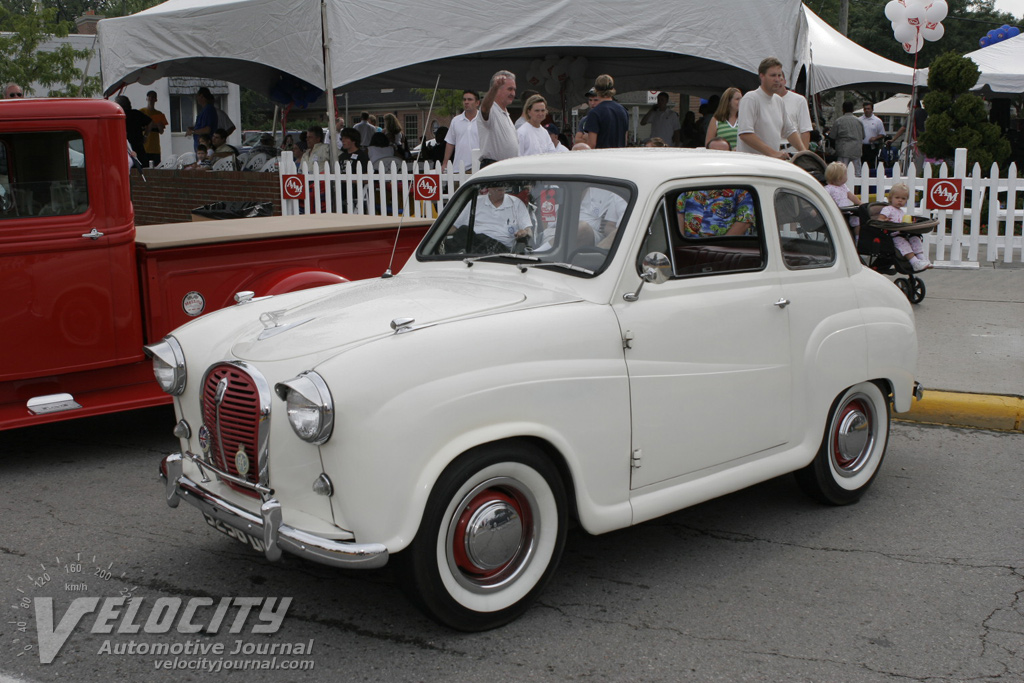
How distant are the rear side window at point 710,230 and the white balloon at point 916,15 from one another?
15.9m

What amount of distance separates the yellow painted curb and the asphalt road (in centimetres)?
94

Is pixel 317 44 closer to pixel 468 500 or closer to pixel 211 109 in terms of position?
pixel 211 109

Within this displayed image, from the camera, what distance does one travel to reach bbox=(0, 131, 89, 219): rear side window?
17.4 ft

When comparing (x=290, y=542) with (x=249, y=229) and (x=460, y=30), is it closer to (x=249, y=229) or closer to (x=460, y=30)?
(x=249, y=229)

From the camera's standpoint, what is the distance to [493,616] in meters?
3.52

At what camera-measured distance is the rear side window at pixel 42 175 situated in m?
5.31

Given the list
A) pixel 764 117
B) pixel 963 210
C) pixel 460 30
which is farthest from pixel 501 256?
pixel 963 210

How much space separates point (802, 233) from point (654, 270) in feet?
3.53

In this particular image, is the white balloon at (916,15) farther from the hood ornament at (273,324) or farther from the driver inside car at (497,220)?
the hood ornament at (273,324)

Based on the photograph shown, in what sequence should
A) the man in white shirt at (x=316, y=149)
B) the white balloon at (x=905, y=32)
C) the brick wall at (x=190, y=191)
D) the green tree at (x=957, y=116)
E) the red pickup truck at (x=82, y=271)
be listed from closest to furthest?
the red pickup truck at (x=82, y=271) → the brick wall at (x=190, y=191) → the man in white shirt at (x=316, y=149) → the green tree at (x=957, y=116) → the white balloon at (x=905, y=32)

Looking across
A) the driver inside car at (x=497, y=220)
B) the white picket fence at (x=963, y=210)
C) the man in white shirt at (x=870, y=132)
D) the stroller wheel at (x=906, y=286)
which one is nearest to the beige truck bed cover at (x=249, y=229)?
the driver inside car at (x=497, y=220)

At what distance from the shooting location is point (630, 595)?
3857mm

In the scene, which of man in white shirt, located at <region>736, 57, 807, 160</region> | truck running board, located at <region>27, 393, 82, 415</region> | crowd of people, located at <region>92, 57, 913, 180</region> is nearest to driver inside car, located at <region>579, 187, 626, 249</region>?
truck running board, located at <region>27, 393, 82, 415</region>

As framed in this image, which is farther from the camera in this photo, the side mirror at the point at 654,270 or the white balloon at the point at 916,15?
the white balloon at the point at 916,15
